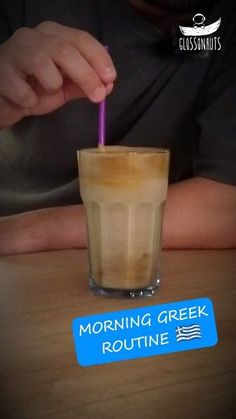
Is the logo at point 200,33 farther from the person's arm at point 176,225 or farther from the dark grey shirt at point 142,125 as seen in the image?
the person's arm at point 176,225

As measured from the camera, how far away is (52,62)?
1.06 ft

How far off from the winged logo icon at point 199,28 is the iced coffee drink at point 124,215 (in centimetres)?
11

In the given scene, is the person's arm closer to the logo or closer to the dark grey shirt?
the dark grey shirt

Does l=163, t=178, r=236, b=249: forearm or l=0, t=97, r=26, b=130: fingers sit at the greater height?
l=0, t=97, r=26, b=130: fingers

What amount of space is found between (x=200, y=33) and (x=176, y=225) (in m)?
0.18

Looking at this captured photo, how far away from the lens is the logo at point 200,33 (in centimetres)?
34

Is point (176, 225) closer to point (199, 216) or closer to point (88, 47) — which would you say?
point (199, 216)

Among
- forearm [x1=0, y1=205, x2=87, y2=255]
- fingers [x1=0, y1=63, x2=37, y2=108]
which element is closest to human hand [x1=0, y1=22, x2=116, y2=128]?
fingers [x1=0, y1=63, x2=37, y2=108]

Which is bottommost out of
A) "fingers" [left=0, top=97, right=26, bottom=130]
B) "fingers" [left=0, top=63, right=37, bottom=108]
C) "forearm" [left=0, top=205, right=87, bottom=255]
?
"forearm" [left=0, top=205, right=87, bottom=255]

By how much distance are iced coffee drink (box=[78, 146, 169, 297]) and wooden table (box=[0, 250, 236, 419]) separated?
2 cm

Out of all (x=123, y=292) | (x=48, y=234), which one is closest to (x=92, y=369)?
(x=123, y=292)

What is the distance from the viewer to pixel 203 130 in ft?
1.44

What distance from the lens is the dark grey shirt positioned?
16.3 inches

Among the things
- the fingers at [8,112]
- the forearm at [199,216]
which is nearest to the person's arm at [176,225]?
the forearm at [199,216]
